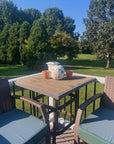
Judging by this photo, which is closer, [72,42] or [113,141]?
[113,141]

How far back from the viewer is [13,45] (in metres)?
11.8

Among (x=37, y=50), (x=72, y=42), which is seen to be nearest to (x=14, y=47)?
(x=37, y=50)

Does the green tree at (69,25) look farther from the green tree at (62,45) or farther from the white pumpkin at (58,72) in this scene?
the white pumpkin at (58,72)

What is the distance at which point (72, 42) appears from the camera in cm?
1150

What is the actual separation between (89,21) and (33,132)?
16457 millimetres

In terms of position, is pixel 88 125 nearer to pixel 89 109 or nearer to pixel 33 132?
pixel 33 132

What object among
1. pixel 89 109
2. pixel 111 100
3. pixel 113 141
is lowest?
pixel 89 109

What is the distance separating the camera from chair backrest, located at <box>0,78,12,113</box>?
5.13 feet

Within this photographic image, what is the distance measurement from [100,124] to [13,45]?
468 inches

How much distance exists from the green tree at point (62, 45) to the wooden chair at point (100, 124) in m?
8.38

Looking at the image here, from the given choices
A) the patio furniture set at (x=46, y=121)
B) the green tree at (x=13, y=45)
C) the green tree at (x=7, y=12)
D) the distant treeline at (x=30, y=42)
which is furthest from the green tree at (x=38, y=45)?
the green tree at (x=7, y=12)

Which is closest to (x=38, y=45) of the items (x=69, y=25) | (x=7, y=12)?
(x=7, y=12)

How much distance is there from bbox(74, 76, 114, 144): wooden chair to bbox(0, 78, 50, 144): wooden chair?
1.17ft

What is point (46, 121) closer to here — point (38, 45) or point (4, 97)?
point (4, 97)
